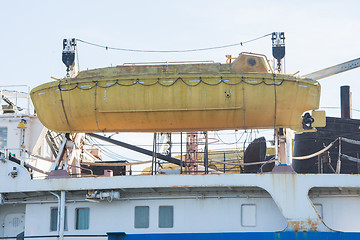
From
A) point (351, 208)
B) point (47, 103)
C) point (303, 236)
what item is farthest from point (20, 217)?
point (351, 208)

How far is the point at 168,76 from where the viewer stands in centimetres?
1655

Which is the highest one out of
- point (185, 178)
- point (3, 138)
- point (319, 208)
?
point (3, 138)

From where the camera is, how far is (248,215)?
16094mm

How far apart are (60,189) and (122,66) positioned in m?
4.26

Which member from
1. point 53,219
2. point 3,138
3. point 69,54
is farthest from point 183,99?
point 3,138

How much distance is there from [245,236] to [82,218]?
16.5 ft

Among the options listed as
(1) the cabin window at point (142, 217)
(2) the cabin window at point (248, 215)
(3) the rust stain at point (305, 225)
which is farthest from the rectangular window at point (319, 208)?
(1) the cabin window at point (142, 217)

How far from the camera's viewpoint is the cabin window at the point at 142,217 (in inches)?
649

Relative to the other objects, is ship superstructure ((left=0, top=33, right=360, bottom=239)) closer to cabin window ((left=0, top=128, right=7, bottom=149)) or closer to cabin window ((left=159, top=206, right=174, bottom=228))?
cabin window ((left=159, top=206, right=174, bottom=228))

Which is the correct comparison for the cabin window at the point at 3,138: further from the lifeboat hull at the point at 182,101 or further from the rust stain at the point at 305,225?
the rust stain at the point at 305,225

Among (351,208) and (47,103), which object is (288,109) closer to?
(351,208)

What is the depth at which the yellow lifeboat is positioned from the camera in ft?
53.5

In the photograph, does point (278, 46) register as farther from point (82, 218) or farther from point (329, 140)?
point (82, 218)

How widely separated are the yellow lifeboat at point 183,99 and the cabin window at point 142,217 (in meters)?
2.48
